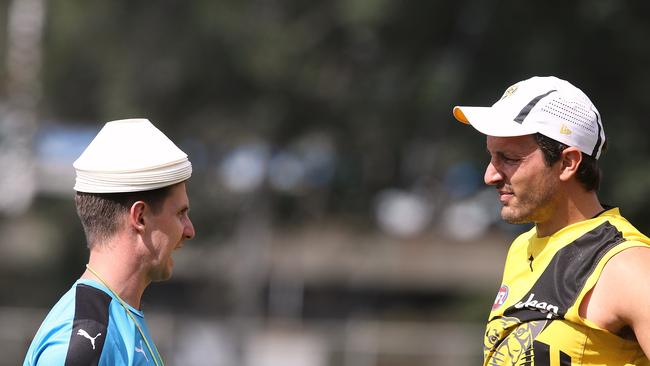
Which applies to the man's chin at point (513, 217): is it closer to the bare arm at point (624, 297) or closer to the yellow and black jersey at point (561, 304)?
the yellow and black jersey at point (561, 304)

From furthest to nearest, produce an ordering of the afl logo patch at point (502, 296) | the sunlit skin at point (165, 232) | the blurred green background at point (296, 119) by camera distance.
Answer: the blurred green background at point (296, 119), the afl logo patch at point (502, 296), the sunlit skin at point (165, 232)

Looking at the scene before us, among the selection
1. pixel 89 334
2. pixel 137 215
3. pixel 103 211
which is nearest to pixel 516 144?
pixel 137 215

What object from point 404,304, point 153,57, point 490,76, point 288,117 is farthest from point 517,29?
point 404,304

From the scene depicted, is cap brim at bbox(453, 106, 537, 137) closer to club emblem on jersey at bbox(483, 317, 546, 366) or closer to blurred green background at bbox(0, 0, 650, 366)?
club emblem on jersey at bbox(483, 317, 546, 366)

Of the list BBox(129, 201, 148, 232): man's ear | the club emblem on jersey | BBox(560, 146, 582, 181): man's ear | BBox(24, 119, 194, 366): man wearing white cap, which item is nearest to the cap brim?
BBox(560, 146, 582, 181): man's ear

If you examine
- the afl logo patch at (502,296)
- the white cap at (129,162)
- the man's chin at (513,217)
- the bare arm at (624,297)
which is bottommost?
the afl logo patch at (502,296)

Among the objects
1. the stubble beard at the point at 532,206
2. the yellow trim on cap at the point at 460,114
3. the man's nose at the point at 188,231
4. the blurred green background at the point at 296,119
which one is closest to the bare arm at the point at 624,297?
the stubble beard at the point at 532,206

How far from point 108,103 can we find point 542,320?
16.2m

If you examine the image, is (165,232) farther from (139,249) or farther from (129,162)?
(129,162)

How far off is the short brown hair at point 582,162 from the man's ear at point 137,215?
1460 millimetres

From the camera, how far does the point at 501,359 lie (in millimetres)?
3922

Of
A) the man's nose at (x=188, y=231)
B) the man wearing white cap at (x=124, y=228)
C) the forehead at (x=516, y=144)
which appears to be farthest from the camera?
the forehead at (x=516, y=144)

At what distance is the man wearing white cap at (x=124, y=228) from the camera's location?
11.1 ft

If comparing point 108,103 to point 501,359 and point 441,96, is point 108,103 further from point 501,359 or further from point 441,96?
point 501,359
